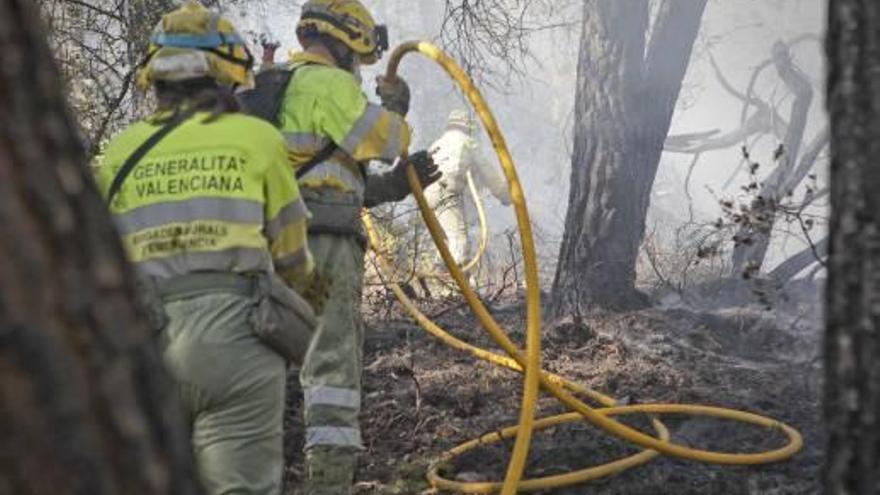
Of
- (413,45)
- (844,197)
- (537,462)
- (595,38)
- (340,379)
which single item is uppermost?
(595,38)

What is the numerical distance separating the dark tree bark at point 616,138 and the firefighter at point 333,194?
3.26 meters

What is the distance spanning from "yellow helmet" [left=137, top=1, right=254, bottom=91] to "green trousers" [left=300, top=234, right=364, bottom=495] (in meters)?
0.99

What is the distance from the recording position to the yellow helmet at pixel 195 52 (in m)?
3.25

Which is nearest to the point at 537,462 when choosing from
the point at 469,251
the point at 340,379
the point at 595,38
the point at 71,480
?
the point at 340,379

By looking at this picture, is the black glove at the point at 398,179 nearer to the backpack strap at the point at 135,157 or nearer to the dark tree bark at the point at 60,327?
the backpack strap at the point at 135,157

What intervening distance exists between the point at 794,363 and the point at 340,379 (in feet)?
11.1

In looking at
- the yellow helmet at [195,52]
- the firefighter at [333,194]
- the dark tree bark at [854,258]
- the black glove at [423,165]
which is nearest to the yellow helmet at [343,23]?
the firefighter at [333,194]

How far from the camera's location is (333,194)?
4.26 metres

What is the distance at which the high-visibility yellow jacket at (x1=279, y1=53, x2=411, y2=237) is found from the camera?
409 centimetres

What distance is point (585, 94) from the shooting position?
7633 mm

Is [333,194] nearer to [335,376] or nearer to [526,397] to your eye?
[335,376]

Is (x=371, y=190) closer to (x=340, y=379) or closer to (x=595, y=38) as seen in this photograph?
(x=340, y=379)

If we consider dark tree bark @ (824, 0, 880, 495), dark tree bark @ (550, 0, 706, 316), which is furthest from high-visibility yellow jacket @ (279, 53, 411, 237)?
dark tree bark @ (550, 0, 706, 316)

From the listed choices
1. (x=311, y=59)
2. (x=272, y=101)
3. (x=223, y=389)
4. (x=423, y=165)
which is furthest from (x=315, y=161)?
(x=223, y=389)
